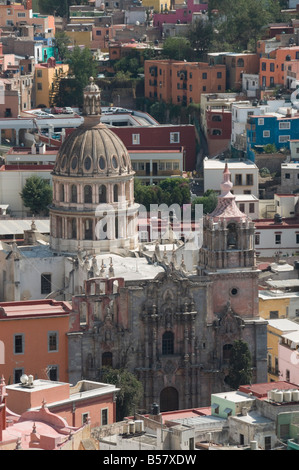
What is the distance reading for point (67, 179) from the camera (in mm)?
132250

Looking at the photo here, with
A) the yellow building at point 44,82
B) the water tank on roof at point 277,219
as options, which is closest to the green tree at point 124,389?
the water tank on roof at point 277,219

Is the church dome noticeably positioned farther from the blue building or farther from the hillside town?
the blue building

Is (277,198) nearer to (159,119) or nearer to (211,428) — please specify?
(159,119)

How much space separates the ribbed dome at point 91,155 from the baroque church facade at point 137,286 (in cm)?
6

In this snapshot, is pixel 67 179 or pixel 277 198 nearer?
pixel 67 179

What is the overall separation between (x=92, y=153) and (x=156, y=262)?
7346mm

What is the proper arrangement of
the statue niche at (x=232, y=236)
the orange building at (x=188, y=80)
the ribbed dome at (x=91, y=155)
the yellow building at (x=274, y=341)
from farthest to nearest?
the orange building at (x=188, y=80)
the ribbed dome at (x=91, y=155)
the yellow building at (x=274, y=341)
the statue niche at (x=232, y=236)

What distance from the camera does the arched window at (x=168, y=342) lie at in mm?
123688

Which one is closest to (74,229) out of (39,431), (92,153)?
(92,153)

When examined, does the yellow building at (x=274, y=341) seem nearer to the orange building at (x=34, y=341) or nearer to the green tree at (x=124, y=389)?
the green tree at (x=124, y=389)

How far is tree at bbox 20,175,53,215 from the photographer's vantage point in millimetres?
158125

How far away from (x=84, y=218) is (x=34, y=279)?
14.4 feet

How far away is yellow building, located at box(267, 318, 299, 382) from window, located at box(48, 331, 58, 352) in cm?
1336

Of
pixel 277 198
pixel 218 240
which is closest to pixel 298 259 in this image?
pixel 277 198
